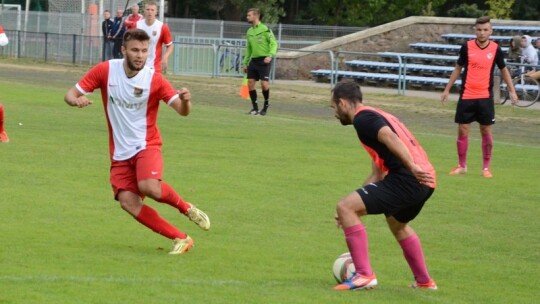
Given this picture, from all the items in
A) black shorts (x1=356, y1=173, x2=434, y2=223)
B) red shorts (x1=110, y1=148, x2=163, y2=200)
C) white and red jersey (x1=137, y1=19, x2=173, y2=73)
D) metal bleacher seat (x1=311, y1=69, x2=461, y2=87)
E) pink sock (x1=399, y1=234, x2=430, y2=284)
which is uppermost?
white and red jersey (x1=137, y1=19, x2=173, y2=73)

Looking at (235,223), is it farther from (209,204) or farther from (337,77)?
(337,77)

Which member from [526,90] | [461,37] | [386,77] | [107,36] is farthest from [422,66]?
[107,36]

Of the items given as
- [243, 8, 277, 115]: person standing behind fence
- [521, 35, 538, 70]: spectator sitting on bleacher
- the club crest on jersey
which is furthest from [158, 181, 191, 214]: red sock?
[521, 35, 538, 70]: spectator sitting on bleacher

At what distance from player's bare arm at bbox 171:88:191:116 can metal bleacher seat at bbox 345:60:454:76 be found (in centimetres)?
2508

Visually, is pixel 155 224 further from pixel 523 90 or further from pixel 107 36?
pixel 107 36

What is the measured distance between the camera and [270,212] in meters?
11.2

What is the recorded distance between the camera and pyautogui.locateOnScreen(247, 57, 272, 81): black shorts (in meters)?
23.8

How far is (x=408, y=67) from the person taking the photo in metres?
35.2

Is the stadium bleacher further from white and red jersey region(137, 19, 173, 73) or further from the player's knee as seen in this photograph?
the player's knee

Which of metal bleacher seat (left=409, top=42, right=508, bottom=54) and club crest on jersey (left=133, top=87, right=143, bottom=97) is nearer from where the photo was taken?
club crest on jersey (left=133, top=87, right=143, bottom=97)

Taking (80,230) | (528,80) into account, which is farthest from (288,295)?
(528,80)

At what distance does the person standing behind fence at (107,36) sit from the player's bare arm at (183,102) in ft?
98.6

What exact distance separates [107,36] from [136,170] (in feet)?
101

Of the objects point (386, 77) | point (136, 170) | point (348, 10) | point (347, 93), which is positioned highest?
point (347, 93)
